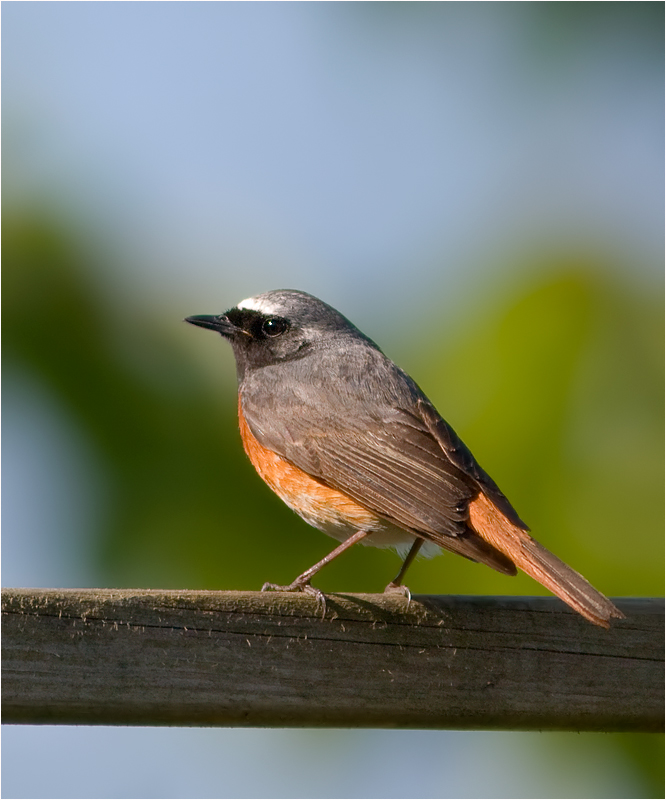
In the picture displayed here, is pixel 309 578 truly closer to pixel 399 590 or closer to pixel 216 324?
pixel 399 590

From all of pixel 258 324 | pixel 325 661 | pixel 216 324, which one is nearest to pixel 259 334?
pixel 258 324

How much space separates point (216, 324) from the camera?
16.0 feet

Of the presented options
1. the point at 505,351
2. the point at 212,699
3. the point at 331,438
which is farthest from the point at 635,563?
the point at 212,699

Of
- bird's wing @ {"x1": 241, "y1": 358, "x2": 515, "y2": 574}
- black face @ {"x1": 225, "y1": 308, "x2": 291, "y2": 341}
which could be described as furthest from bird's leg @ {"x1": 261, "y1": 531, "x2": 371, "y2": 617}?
black face @ {"x1": 225, "y1": 308, "x2": 291, "y2": 341}

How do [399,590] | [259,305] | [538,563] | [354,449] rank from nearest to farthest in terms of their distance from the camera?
[538,563], [399,590], [354,449], [259,305]

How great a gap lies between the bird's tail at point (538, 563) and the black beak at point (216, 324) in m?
1.76

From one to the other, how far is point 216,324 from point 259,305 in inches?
10.0

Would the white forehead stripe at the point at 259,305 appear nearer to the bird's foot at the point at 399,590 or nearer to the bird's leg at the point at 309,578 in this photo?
the bird's leg at the point at 309,578

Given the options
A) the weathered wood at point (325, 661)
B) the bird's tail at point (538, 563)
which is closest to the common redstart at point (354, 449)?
the bird's tail at point (538, 563)

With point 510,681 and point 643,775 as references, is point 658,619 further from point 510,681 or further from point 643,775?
point 643,775

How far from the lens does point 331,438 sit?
419cm

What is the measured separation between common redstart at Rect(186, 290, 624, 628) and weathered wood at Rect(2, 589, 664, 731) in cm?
21

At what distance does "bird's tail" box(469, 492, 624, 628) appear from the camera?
2.88 m

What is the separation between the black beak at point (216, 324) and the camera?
191 inches
